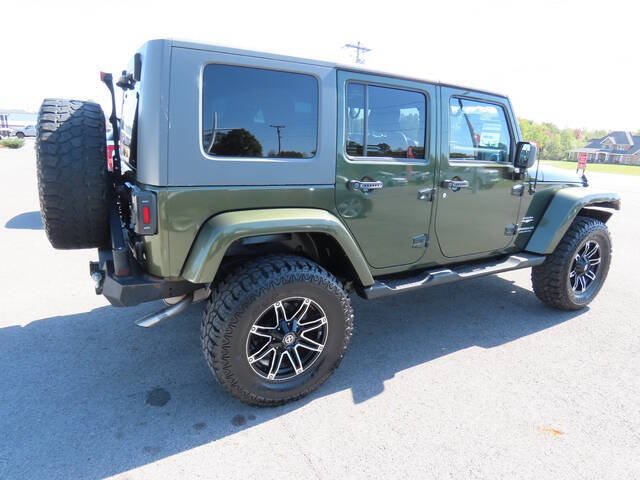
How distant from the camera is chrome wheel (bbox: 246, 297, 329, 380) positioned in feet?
8.45

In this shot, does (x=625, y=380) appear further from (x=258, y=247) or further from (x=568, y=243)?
(x=258, y=247)

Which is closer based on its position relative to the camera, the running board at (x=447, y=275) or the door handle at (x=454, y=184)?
the running board at (x=447, y=275)

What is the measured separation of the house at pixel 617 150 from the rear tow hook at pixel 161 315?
93497 mm

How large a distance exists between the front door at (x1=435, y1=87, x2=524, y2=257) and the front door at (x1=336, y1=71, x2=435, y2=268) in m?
0.19

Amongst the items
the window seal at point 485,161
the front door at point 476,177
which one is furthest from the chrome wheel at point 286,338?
the window seal at point 485,161

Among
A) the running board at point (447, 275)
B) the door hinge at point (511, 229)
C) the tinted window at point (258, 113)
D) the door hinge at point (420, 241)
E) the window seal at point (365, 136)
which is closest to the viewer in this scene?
the tinted window at point (258, 113)

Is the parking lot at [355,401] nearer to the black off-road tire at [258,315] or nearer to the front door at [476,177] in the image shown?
the black off-road tire at [258,315]

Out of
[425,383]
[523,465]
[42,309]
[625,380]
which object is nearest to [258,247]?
[425,383]

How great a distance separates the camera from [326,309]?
2672 millimetres

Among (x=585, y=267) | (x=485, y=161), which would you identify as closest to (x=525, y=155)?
(x=485, y=161)

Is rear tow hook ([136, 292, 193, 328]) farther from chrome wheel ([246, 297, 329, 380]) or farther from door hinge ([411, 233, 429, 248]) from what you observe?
door hinge ([411, 233, 429, 248])

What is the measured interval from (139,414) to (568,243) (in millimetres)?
3843

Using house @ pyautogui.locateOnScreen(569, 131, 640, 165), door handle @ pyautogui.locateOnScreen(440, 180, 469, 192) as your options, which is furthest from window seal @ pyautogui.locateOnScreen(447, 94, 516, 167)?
house @ pyautogui.locateOnScreen(569, 131, 640, 165)

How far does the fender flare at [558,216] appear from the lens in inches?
150
